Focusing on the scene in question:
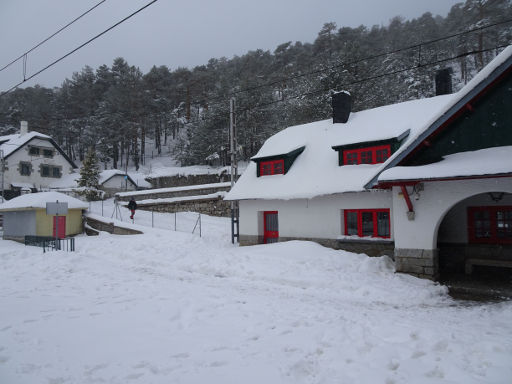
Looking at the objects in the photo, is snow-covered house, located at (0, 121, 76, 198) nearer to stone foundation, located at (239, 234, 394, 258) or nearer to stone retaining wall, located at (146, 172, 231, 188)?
stone retaining wall, located at (146, 172, 231, 188)

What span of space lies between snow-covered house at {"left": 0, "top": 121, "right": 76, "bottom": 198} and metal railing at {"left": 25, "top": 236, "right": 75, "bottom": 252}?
22.1 meters

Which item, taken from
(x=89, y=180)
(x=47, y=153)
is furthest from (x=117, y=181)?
(x=89, y=180)

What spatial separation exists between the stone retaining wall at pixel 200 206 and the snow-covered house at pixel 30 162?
70.4 feet

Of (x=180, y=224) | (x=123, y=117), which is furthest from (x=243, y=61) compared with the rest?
(x=180, y=224)

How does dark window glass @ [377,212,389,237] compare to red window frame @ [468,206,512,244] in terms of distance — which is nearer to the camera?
red window frame @ [468,206,512,244]

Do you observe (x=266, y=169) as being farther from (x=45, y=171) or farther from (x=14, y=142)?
(x=14, y=142)

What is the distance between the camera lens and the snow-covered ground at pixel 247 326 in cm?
421

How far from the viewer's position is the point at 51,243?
16781mm

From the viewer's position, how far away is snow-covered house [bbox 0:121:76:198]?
3719 cm

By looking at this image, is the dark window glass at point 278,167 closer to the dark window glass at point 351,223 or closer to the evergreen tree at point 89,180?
the dark window glass at point 351,223

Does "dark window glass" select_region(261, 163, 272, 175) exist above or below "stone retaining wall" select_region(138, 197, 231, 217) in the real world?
above

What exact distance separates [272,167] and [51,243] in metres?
12.8

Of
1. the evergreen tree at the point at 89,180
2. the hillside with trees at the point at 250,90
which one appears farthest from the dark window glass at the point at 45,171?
the evergreen tree at the point at 89,180

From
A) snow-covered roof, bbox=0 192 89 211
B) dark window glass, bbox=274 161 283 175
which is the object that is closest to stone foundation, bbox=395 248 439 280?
dark window glass, bbox=274 161 283 175
